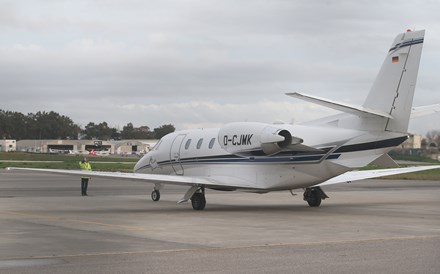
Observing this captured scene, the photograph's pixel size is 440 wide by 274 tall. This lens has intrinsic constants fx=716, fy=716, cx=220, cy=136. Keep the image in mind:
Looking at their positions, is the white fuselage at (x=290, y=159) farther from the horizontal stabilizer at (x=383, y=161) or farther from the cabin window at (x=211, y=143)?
the horizontal stabilizer at (x=383, y=161)

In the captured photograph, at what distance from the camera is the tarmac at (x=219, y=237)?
39.8ft

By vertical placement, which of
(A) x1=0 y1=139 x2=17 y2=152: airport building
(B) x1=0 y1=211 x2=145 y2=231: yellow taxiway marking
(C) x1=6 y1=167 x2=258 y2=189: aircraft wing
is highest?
(A) x1=0 y1=139 x2=17 y2=152: airport building

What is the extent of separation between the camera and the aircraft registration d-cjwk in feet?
75.8

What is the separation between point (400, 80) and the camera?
75.9ft

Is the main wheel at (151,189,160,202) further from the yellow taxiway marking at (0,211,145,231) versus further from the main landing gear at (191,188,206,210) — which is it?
the yellow taxiway marking at (0,211,145,231)

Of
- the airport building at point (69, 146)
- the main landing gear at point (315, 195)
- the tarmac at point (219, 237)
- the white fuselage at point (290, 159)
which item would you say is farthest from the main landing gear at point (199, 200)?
the airport building at point (69, 146)

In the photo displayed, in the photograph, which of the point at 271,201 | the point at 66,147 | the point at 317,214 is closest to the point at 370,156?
the point at 317,214

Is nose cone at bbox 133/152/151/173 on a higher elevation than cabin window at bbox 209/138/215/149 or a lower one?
lower

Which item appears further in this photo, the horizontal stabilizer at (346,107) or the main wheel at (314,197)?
the main wheel at (314,197)

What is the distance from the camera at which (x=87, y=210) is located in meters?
25.4

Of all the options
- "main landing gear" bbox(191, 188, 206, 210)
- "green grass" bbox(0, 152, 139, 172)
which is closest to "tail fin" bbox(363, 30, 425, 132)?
"main landing gear" bbox(191, 188, 206, 210)

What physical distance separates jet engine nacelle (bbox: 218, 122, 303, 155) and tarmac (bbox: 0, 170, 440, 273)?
225 cm

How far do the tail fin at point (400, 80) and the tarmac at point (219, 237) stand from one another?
3223 millimetres

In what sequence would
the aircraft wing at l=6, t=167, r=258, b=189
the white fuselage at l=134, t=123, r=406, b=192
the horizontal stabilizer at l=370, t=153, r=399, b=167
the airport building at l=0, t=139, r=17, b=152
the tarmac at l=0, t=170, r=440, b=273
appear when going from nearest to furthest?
1. the tarmac at l=0, t=170, r=440, b=273
2. the white fuselage at l=134, t=123, r=406, b=192
3. the horizontal stabilizer at l=370, t=153, r=399, b=167
4. the aircraft wing at l=6, t=167, r=258, b=189
5. the airport building at l=0, t=139, r=17, b=152
